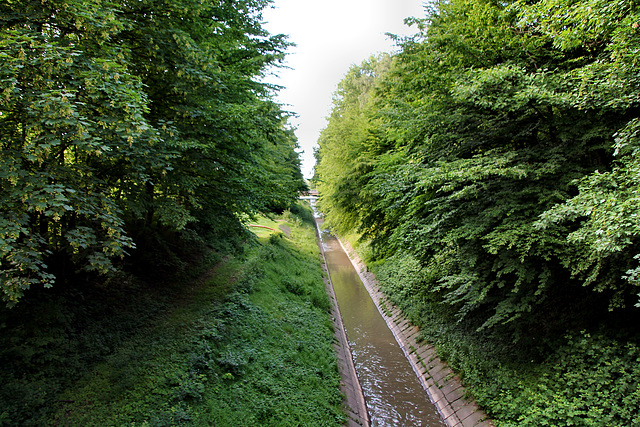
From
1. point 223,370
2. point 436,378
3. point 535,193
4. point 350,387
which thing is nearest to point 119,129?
point 223,370

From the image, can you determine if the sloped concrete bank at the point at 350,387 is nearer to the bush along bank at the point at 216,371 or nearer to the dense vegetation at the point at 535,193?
the bush along bank at the point at 216,371

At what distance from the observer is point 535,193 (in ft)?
22.4

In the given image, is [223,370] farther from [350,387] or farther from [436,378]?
[436,378]

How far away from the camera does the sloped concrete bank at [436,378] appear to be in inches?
299

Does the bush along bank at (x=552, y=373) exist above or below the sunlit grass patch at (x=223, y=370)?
above

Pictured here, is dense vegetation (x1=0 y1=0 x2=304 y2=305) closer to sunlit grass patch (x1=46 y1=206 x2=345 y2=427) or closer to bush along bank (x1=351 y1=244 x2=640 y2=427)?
sunlit grass patch (x1=46 y1=206 x2=345 y2=427)

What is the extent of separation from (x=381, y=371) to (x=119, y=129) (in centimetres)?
1005

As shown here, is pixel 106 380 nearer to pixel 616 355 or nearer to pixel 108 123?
pixel 108 123

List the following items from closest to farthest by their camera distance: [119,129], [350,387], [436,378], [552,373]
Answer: [119,129], [552,373], [350,387], [436,378]

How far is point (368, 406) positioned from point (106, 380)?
664 cm

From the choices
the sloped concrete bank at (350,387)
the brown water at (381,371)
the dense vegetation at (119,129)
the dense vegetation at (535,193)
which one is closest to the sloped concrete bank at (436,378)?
the brown water at (381,371)

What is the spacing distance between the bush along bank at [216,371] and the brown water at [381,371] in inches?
54.1

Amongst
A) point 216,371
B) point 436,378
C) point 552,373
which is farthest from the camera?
point 436,378

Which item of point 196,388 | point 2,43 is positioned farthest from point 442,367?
point 2,43
